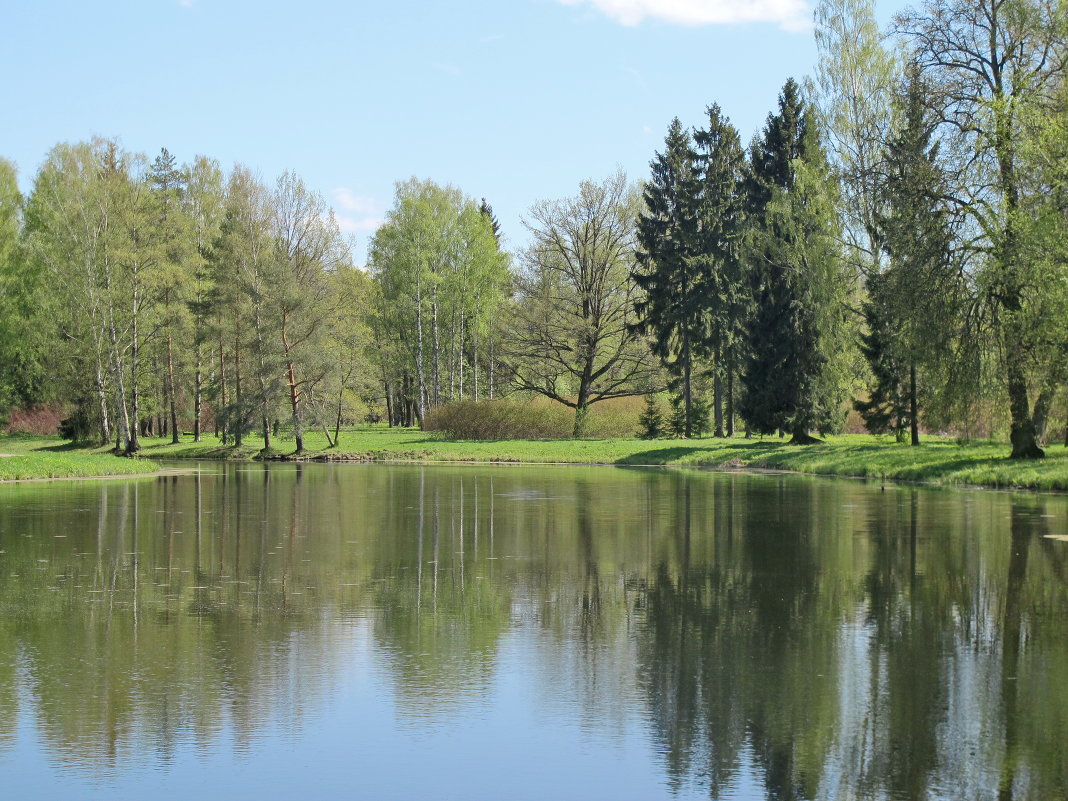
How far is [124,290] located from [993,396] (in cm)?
4021

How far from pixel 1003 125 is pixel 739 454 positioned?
59.9 feet

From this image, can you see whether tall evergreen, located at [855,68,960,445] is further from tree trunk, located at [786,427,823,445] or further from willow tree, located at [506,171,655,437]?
willow tree, located at [506,171,655,437]

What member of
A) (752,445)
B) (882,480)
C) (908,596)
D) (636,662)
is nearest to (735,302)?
(752,445)

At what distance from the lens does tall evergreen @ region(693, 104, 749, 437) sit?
56.2 m

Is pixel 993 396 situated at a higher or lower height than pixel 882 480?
higher

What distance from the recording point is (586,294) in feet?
213

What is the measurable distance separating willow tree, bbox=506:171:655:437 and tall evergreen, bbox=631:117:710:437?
135 inches

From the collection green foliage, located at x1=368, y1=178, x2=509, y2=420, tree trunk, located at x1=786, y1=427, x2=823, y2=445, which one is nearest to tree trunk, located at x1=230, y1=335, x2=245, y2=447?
green foliage, located at x1=368, y1=178, x2=509, y2=420

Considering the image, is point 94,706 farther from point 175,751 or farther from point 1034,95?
point 1034,95

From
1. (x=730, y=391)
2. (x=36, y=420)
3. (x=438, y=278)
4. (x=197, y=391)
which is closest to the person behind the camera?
(x=730, y=391)

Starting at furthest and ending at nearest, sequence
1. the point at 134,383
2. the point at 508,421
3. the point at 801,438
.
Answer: the point at 508,421, the point at 134,383, the point at 801,438

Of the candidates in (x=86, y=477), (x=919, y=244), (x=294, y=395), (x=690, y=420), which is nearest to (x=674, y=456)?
(x=690, y=420)

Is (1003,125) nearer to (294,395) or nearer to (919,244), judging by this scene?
(919,244)

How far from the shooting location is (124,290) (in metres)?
54.7
